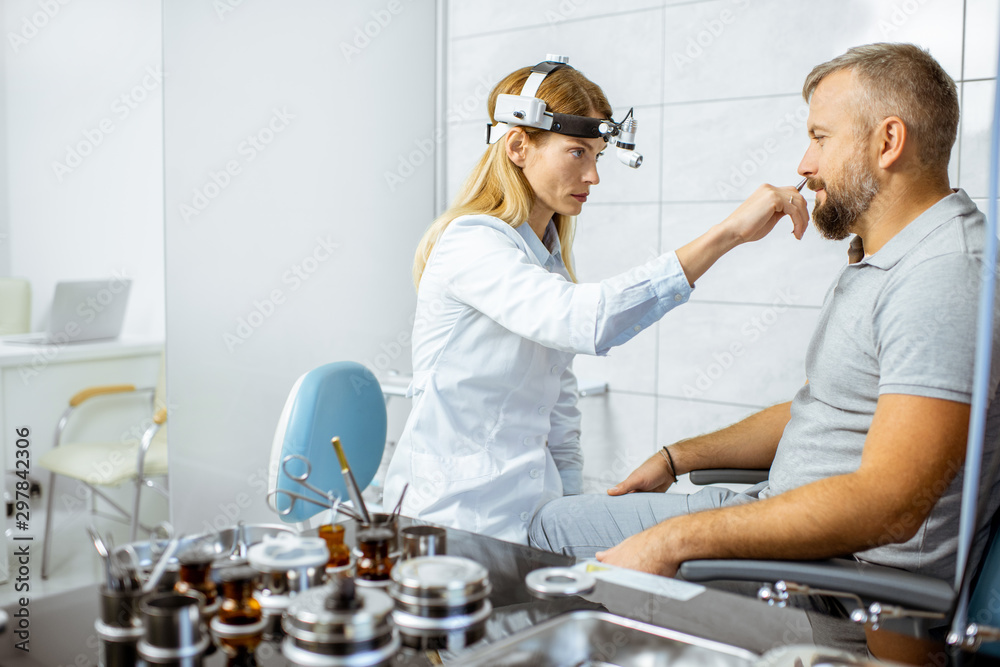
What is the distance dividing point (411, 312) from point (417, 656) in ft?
8.14

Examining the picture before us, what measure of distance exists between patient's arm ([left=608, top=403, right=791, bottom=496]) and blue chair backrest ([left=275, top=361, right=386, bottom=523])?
0.56 meters

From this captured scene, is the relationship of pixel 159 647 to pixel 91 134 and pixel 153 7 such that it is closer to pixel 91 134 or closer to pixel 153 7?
pixel 91 134

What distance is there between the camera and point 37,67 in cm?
246

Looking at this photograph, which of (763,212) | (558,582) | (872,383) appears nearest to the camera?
(558,582)

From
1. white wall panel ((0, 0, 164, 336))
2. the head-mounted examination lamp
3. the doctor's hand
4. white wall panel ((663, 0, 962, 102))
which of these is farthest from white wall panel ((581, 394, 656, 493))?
white wall panel ((0, 0, 164, 336))

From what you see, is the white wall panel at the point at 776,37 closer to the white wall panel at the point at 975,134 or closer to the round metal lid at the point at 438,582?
the white wall panel at the point at 975,134

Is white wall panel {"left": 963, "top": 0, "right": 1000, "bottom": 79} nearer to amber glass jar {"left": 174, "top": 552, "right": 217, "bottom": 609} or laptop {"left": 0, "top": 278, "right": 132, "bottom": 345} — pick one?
amber glass jar {"left": 174, "top": 552, "right": 217, "bottom": 609}

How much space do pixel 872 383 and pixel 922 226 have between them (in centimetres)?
26

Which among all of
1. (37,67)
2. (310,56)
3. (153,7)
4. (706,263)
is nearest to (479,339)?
(706,263)

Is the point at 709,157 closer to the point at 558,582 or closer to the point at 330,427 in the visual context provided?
the point at 330,427
